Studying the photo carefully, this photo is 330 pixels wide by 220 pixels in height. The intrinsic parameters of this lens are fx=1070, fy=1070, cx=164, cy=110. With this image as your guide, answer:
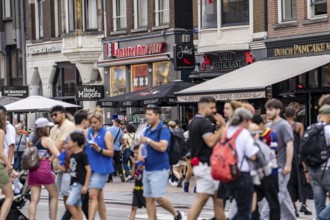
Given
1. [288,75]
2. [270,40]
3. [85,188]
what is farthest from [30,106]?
[85,188]

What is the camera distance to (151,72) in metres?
38.5

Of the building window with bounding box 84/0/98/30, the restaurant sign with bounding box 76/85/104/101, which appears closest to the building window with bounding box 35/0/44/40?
the building window with bounding box 84/0/98/30

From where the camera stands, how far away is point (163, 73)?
3778 centimetres

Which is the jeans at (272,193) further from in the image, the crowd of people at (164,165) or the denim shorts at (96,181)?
the denim shorts at (96,181)

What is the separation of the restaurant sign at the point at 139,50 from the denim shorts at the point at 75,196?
2223 cm

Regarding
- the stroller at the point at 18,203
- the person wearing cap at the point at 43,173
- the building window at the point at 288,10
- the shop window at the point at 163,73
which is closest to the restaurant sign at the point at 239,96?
the building window at the point at 288,10

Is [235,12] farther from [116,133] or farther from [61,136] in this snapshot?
[61,136]

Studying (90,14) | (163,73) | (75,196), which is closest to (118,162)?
(163,73)

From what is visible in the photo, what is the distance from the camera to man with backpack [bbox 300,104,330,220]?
48.9 ft

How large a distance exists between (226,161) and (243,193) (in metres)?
0.56

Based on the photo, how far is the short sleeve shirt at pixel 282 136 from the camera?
15406 millimetres

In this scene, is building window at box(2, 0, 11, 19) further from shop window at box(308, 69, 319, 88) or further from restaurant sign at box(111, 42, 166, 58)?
shop window at box(308, 69, 319, 88)

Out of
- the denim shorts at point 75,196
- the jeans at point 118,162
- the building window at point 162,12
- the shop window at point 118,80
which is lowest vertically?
the jeans at point 118,162

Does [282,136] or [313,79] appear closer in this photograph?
[282,136]
